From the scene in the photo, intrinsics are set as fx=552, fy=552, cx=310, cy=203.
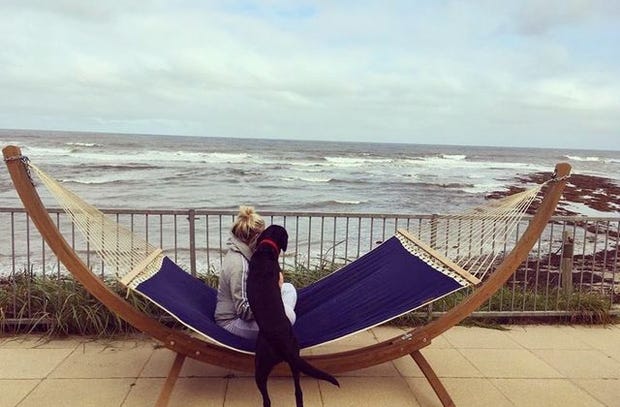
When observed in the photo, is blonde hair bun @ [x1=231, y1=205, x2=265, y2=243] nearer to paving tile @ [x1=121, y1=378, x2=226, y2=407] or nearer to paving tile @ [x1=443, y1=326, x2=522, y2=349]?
paving tile @ [x1=121, y1=378, x2=226, y2=407]

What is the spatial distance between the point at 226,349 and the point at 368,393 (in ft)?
3.36

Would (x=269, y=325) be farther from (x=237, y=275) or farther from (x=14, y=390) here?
(x=14, y=390)

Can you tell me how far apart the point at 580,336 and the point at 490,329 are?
800 mm

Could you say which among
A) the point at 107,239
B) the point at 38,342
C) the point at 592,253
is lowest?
the point at 592,253

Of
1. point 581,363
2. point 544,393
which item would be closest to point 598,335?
point 581,363

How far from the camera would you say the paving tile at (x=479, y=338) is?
15.6ft

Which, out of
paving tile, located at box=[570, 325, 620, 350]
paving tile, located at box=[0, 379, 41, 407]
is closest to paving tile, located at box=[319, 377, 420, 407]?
paving tile, located at box=[0, 379, 41, 407]

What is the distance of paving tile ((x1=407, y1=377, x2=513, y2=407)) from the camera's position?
3668 mm

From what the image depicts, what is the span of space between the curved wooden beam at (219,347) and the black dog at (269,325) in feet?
1.00

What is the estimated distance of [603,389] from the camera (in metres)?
3.94

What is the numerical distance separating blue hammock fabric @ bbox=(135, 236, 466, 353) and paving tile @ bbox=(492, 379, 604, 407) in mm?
1031

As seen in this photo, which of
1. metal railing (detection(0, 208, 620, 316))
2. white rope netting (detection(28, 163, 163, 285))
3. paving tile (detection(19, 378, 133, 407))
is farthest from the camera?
metal railing (detection(0, 208, 620, 316))

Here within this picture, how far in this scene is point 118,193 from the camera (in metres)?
22.2

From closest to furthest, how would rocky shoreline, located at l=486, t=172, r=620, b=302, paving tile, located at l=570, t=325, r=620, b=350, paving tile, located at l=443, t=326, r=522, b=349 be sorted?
paving tile, located at l=443, t=326, r=522, b=349 → paving tile, located at l=570, t=325, r=620, b=350 → rocky shoreline, located at l=486, t=172, r=620, b=302
